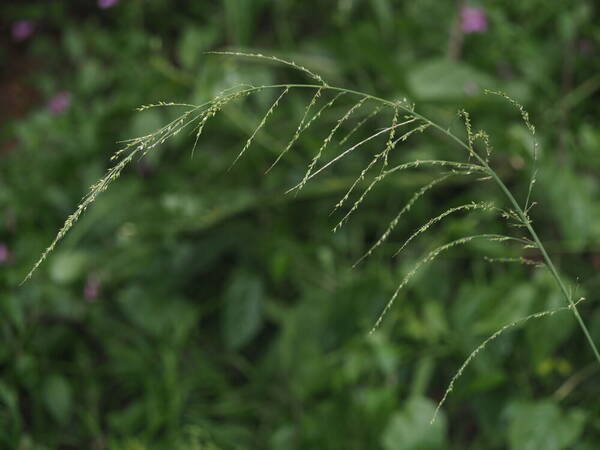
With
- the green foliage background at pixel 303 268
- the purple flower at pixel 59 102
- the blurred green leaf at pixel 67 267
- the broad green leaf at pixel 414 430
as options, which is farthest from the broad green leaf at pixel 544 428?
the purple flower at pixel 59 102

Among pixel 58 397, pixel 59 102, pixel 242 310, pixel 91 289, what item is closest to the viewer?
pixel 58 397

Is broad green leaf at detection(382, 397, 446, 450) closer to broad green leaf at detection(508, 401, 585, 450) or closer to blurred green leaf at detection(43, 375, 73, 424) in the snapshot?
broad green leaf at detection(508, 401, 585, 450)

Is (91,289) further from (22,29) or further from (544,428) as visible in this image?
(22,29)

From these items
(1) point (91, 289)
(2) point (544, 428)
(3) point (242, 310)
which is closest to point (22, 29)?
(1) point (91, 289)

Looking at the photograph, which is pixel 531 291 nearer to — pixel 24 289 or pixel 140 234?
pixel 140 234

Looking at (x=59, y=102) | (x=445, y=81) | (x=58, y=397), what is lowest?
(x=58, y=397)

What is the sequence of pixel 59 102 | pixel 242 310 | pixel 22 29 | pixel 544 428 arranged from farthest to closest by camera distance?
pixel 22 29 → pixel 59 102 → pixel 242 310 → pixel 544 428

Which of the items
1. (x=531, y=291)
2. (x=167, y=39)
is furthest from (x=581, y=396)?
(x=167, y=39)

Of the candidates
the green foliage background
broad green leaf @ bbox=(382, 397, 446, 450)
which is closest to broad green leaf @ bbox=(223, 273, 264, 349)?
the green foliage background
